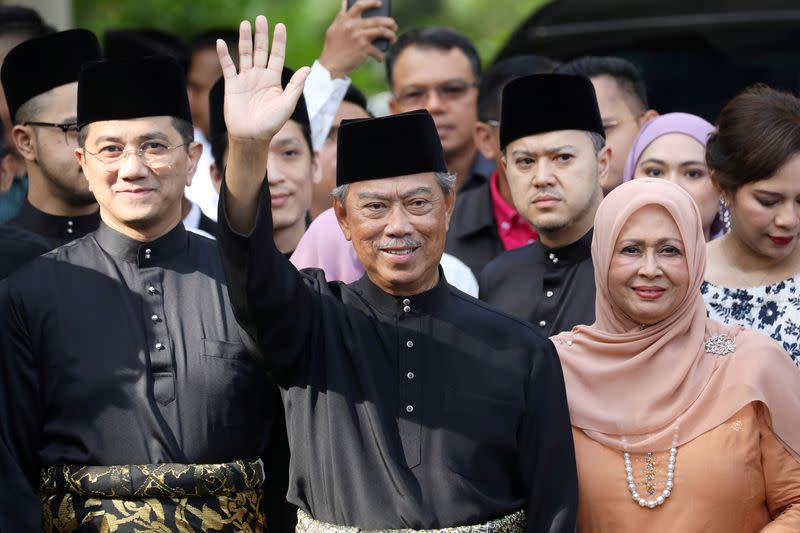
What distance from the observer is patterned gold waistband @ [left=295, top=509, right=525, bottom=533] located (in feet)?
12.9

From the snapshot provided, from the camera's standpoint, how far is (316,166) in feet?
18.9

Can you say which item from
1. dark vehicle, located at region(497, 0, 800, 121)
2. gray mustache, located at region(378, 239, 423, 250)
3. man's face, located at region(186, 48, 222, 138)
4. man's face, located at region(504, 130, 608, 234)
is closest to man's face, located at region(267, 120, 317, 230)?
man's face, located at region(504, 130, 608, 234)

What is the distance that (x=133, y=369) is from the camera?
4246 mm

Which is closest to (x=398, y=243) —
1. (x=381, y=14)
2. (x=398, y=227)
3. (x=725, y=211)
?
(x=398, y=227)

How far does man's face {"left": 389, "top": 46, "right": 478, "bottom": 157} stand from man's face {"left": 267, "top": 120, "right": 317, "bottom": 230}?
1.49 metres

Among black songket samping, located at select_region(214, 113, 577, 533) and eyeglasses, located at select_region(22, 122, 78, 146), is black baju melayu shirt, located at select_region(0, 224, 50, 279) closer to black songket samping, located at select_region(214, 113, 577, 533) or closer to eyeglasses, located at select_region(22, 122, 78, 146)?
eyeglasses, located at select_region(22, 122, 78, 146)

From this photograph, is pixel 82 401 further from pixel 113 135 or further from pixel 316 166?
pixel 316 166

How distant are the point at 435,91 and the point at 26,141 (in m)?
2.30

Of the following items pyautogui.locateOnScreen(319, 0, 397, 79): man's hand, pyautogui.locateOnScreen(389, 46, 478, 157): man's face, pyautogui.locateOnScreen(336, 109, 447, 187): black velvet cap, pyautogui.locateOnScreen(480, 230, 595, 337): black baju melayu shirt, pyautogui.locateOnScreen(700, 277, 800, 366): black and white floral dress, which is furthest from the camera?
pyautogui.locateOnScreen(389, 46, 478, 157): man's face

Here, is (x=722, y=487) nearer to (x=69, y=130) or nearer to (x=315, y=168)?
(x=315, y=168)

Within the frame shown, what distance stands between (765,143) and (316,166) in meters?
1.91

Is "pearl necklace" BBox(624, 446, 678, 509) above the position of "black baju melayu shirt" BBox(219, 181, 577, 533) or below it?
below

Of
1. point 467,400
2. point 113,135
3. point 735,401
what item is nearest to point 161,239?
point 113,135

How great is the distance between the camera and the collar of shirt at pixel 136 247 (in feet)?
14.6
